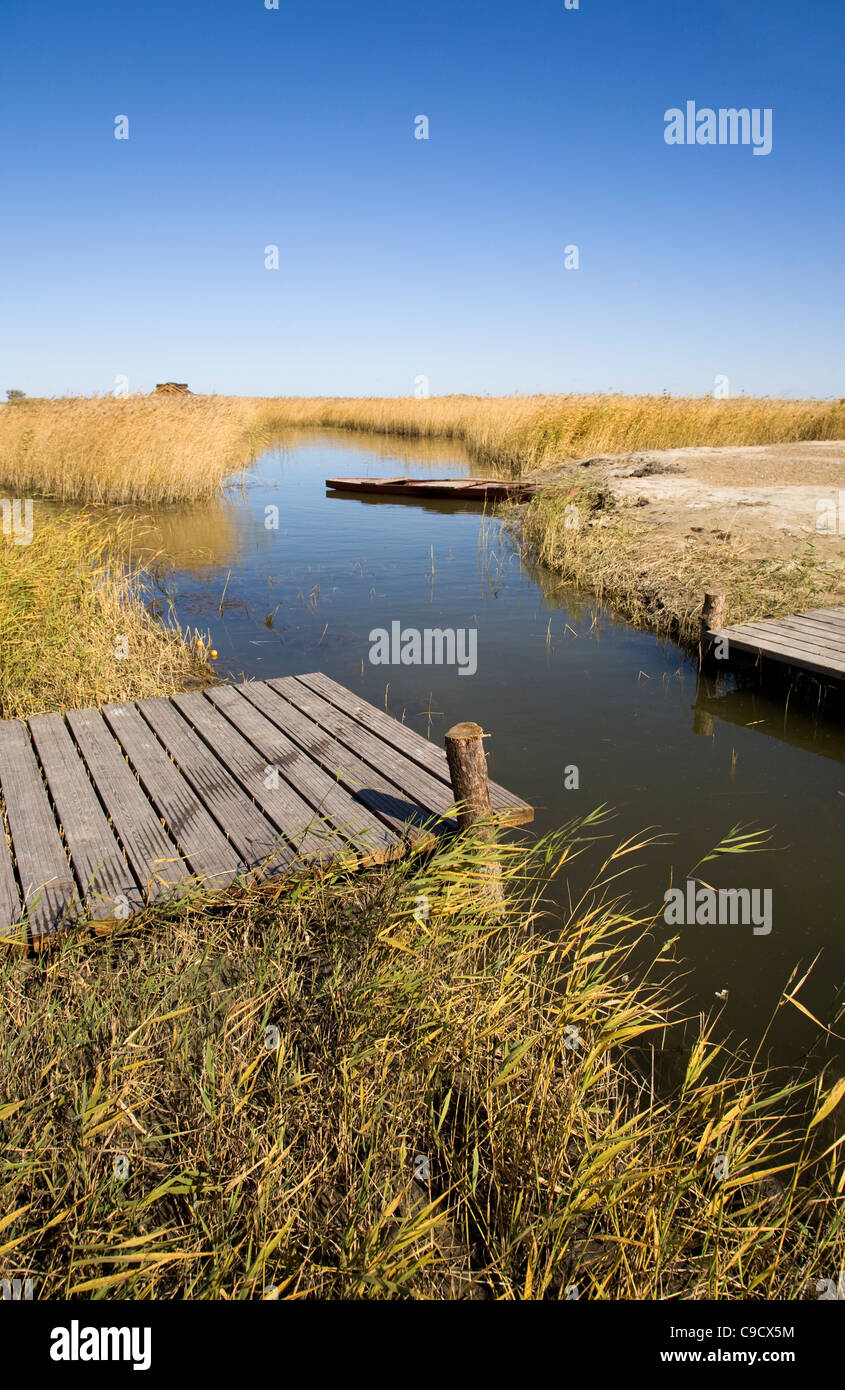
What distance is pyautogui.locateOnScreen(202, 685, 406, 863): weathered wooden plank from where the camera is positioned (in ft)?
11.3

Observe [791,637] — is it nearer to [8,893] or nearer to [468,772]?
[468,772]

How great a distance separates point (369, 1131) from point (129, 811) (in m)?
2.01

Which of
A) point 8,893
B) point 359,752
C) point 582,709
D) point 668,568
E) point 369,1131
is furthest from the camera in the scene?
point 668,568

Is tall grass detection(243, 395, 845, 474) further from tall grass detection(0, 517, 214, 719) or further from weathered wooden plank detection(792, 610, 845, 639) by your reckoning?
tall grass detection(0, 517, 214, 719)

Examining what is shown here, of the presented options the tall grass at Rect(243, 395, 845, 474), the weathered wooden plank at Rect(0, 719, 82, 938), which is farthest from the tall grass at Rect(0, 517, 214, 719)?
the tall grass at Rect(243, 395, 845, 474)

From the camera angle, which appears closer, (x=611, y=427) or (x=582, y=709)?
(x=582, y=709)

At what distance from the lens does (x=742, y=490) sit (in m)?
12.5

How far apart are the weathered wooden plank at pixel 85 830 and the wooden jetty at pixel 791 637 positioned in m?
4.94

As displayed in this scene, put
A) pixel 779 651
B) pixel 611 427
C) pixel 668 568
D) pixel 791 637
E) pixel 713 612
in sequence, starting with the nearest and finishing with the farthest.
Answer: pixel 779 651
pixel 791 637
pixel 713 612
pixel 668 568
pixel 611 427

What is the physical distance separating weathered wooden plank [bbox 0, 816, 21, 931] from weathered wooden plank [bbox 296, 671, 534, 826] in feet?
6.35

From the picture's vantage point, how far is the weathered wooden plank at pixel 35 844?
9.68ft

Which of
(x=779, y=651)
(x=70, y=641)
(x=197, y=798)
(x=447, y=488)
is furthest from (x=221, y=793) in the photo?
(x=447, y=488)

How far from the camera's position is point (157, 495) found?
14.5 meters

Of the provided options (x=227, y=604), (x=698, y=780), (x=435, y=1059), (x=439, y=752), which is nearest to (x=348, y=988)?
(x=435, y=1059)
